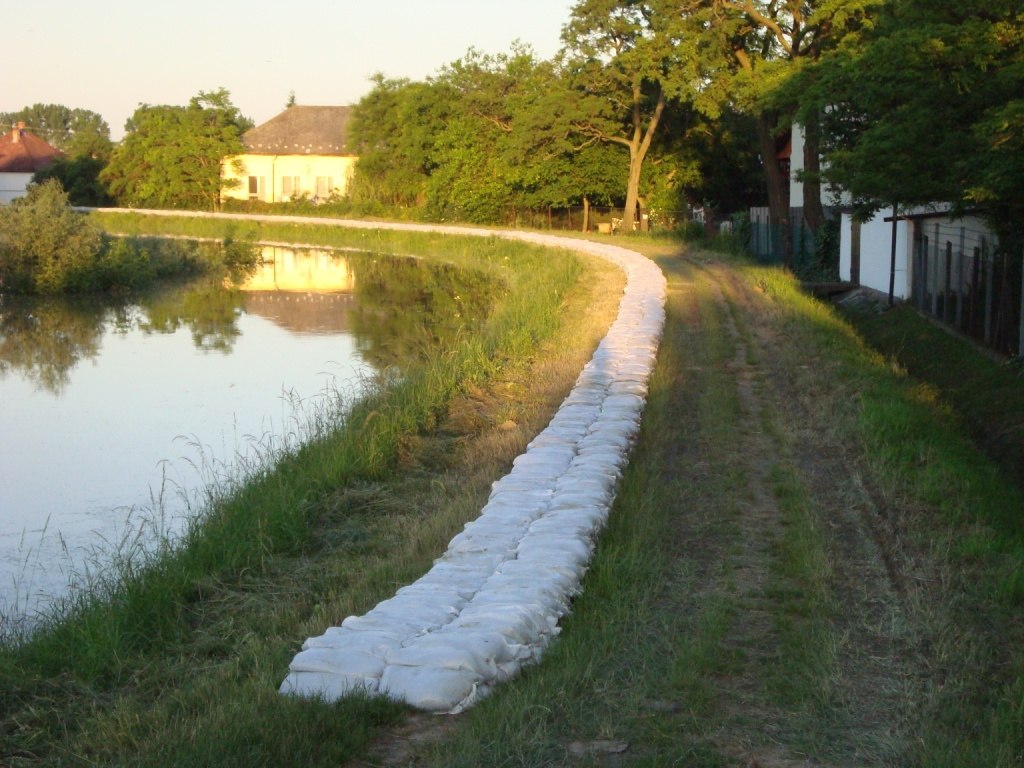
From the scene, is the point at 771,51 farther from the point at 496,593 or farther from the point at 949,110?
the point at 496,593

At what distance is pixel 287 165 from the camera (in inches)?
2435

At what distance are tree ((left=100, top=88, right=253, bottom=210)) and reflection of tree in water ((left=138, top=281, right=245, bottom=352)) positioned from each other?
101ft

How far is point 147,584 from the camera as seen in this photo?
257 inches

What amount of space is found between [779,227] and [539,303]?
13664 millimetres

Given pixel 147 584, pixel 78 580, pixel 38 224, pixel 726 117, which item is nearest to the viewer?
pixel 147 584

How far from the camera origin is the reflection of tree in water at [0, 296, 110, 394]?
17.4 m

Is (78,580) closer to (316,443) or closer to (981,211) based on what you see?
(316,443)

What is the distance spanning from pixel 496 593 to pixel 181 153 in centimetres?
5784

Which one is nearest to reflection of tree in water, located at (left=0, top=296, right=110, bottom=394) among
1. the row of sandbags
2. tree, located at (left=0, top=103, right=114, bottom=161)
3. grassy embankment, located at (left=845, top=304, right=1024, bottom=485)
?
the row of sandbags

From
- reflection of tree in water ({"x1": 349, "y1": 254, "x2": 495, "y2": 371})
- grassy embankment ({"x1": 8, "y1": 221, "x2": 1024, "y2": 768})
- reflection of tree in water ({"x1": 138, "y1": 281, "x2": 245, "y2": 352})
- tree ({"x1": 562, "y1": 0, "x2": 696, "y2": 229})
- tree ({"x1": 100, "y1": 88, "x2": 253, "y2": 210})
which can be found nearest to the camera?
grassy embankment ({"x1": 8, "y1": 221, "x2": 1024, "y2": 768})

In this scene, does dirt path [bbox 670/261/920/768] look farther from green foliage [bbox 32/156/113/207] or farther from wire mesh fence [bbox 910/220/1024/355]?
green foliage [bbox 32/156/113/207]

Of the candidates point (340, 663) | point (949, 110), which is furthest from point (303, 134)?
point (340, 663)

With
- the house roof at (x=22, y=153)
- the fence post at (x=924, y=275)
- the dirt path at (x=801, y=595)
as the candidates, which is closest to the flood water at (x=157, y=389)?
the dirt path at (x=801, y=595)

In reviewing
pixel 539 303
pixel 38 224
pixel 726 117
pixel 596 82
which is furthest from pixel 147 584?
pixel 726 117
